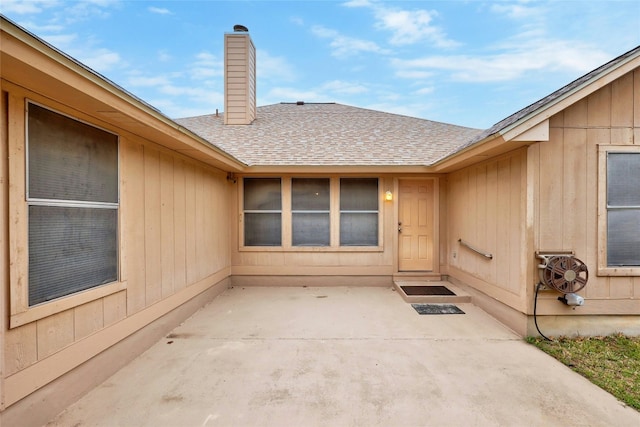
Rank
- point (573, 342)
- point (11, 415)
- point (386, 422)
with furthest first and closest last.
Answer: point (573, 342), point (386, 422), point (11, 415)

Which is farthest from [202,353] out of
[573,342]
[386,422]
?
[573,342]

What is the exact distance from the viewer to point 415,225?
6.34m

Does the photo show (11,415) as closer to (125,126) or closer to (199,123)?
(125,126)

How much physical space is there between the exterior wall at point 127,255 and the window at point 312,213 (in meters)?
0.80

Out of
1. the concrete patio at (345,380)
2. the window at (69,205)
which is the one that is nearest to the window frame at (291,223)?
the concrete patio at (345,380)

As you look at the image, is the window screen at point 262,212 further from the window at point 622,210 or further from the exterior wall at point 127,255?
the window at point 622,210

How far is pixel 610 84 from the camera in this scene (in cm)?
356

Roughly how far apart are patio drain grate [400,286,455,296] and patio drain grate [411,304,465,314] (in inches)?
15.9

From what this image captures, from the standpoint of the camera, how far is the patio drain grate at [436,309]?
450 centimetres

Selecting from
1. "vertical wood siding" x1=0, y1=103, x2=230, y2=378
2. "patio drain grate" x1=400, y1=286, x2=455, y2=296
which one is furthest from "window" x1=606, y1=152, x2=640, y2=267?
"vertical wood siding" x1=0, y1=103, x2=230, y2=378

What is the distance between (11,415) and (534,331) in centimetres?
491

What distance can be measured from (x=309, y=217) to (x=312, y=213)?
0.35 feet

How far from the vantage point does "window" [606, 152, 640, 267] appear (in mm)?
3561

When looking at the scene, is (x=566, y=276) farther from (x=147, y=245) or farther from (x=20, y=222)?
(x=20, y=222)
